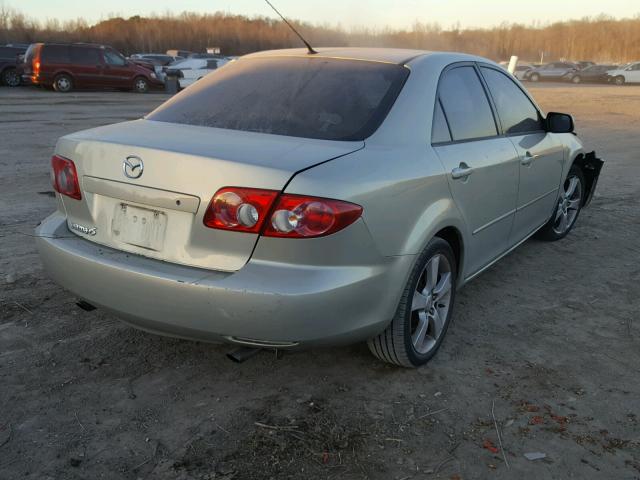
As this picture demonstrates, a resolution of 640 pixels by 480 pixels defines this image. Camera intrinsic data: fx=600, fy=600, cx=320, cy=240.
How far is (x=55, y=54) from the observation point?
22.0m

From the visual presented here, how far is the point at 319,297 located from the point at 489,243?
1.77m

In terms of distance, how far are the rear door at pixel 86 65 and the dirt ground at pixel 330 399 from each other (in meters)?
20.5

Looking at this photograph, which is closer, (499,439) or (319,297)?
(319,297)

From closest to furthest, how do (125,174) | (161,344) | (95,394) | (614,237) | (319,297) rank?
(319,297)
(125,174)
(95,394)
(161,344)
(614,237)

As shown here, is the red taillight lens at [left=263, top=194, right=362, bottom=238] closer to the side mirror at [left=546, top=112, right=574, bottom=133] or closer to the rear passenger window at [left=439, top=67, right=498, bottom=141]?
the rear passenger window at [left=439, top=67, right=498, bottom=141]

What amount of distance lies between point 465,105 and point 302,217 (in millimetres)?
1675

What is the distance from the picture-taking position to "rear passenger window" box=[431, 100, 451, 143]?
3.11m

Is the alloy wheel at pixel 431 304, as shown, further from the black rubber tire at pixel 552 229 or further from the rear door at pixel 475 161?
the black rubber tire at pixel 552 229

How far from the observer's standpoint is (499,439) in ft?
8.53

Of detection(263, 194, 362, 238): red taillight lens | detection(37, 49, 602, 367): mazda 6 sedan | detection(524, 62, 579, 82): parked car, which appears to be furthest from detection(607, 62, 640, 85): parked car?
detection(263, 194, 362, 238): red taillight lens

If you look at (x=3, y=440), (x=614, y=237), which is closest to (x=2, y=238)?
(x=3, y=440)

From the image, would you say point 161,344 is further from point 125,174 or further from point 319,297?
point 319,297

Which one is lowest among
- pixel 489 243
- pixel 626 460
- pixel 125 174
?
pixel 626 460

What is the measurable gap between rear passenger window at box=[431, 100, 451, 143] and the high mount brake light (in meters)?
0.95
